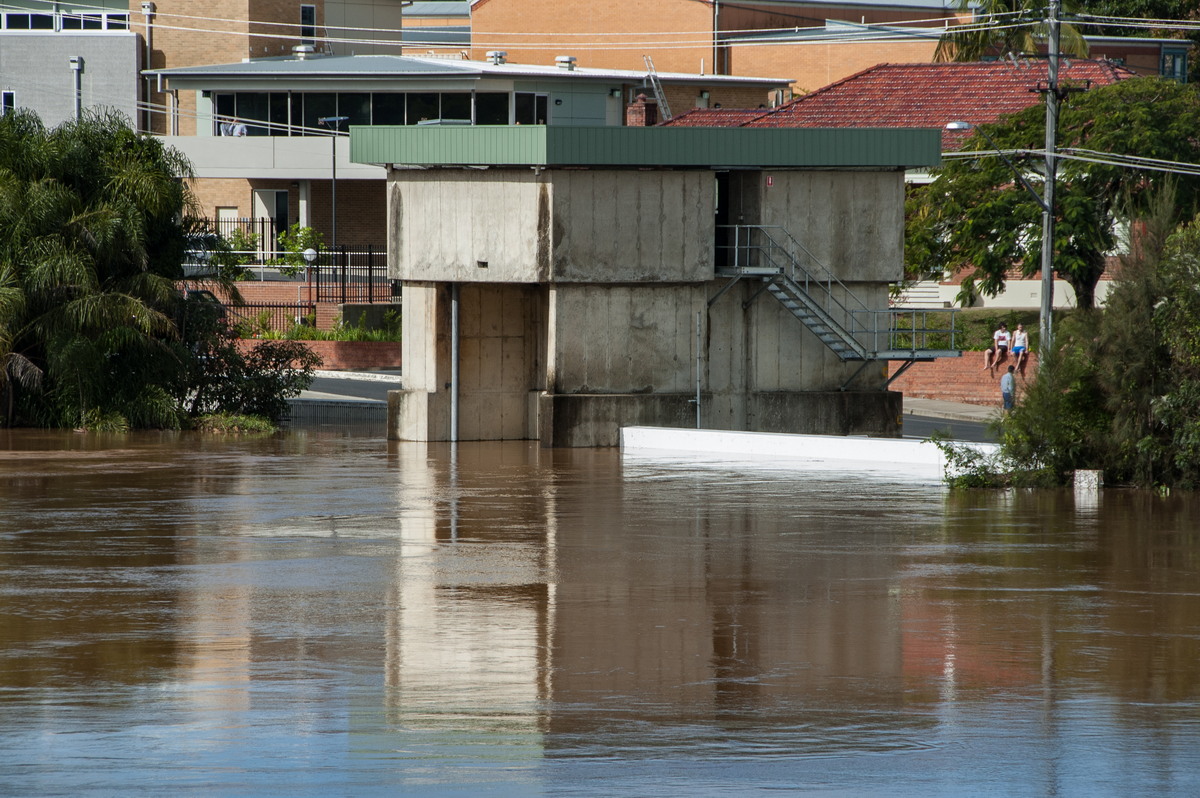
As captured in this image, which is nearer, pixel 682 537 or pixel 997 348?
pixel 682 537

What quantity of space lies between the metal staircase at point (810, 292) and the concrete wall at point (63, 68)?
4296 centimetres

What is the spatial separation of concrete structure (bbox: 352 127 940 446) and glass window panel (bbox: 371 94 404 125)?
104 ft

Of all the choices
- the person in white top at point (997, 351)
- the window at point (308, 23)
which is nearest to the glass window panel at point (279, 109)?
the window at point (308, 23)

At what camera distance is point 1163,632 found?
577 inches

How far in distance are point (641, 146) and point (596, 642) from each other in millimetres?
19833

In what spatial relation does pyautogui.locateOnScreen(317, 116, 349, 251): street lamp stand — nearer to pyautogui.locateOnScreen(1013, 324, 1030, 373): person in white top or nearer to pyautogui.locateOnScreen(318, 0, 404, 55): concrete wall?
pyautogui.locateOnScreen(318, 0, 404, 55): concrete wall

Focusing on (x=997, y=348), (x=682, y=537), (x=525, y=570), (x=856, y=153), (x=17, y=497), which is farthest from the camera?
(x=997, y=348)

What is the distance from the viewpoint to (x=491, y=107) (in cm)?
6562

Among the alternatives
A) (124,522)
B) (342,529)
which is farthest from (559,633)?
(124,522)

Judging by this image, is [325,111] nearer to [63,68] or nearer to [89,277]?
[63,68]

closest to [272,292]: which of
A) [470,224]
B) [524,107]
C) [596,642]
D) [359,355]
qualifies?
[359,355]

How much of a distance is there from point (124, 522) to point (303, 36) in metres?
57.4

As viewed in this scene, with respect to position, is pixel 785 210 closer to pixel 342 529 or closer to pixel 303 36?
pixel 342 529

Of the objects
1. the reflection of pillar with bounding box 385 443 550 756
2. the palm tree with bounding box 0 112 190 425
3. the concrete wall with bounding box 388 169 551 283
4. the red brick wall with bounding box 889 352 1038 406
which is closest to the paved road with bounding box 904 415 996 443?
the red brick wall with bounding box 889 352 1038 406
